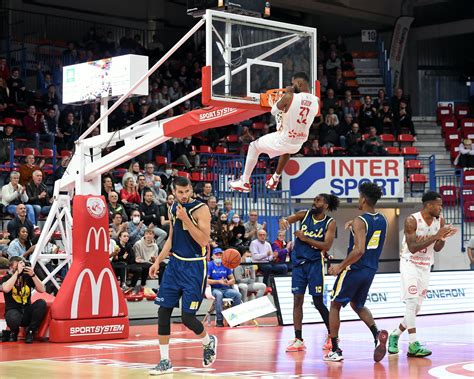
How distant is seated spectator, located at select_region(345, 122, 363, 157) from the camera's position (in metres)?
26.8

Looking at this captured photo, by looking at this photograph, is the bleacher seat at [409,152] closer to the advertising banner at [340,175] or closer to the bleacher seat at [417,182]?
the bleacher seat at [417,182]

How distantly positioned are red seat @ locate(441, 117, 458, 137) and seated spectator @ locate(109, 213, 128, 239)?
16.5m

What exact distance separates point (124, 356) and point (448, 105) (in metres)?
24.5

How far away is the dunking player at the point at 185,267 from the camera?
401 inches

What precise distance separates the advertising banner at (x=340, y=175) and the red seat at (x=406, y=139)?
333 cm

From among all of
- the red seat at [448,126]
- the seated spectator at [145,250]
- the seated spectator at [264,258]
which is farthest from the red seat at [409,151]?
the seated spectator at [145,250]

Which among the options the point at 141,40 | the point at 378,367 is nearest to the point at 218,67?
the point at 378,367

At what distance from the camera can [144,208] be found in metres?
19.5

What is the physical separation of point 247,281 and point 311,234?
6527mm

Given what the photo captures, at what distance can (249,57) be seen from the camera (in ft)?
39.1

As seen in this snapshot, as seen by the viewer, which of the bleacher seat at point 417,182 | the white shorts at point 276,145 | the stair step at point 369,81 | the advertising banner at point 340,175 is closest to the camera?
the white shorts at point 276,145

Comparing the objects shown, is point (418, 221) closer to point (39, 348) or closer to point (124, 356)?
point (124, 356)

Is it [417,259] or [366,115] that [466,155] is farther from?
[417,259]

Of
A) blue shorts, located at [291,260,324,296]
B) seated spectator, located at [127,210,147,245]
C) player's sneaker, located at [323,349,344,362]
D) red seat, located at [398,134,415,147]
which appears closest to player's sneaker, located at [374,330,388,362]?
player's sneaker, located at [323,349,344,362]
